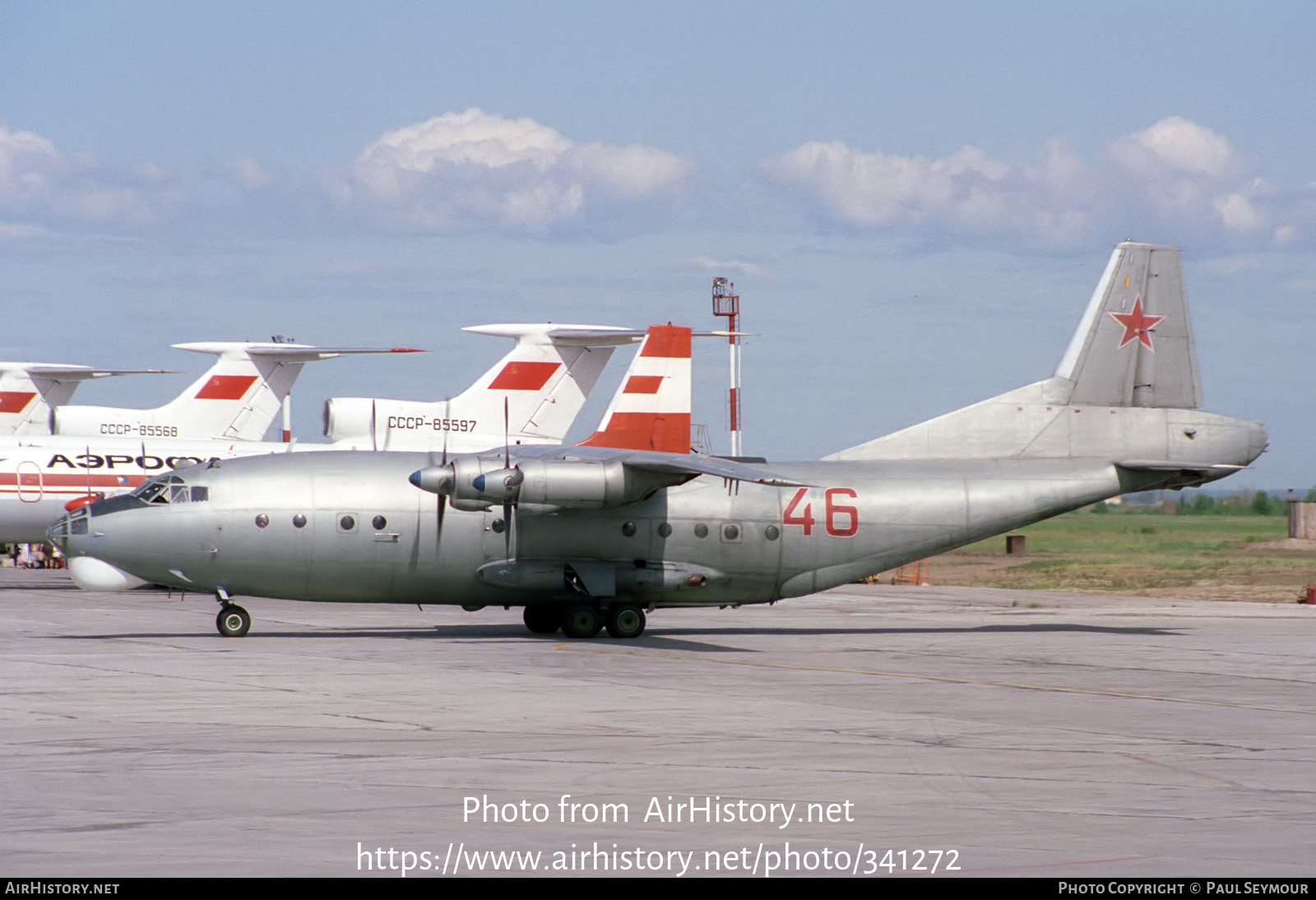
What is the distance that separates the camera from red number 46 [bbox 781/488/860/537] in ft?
92.7

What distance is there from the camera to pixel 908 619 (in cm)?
3481

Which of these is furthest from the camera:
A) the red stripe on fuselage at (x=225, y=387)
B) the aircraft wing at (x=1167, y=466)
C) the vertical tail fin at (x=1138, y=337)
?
the red stripe on fuselage at (x=225, y=387)

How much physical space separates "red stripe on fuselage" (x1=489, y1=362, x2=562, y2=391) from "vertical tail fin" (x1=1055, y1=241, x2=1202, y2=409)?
18264 mm

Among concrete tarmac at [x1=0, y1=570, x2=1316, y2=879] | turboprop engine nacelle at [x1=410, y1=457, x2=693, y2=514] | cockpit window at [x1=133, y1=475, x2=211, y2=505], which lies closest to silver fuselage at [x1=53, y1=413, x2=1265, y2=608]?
cockpit window at [x1=133, y1=475, x2=211, y2=505]

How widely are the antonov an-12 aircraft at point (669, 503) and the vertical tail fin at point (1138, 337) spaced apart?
38 millimetres

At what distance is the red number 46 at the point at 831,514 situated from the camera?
28266 mm

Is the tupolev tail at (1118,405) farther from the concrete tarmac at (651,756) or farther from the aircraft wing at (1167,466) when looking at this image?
the concrete tarmac at (651,756)

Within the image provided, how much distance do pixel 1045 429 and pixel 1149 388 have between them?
250 cm

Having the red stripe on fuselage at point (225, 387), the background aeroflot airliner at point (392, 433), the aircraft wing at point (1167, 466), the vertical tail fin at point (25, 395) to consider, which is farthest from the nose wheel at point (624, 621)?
the vertical tail fin at point (25, 395)

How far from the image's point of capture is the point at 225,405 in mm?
52844

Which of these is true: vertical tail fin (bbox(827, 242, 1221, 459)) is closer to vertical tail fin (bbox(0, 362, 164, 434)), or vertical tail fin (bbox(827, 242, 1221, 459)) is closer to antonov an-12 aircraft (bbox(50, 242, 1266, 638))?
antonov an-12 aircraft (bbox(50, 242, 1266, 638))
